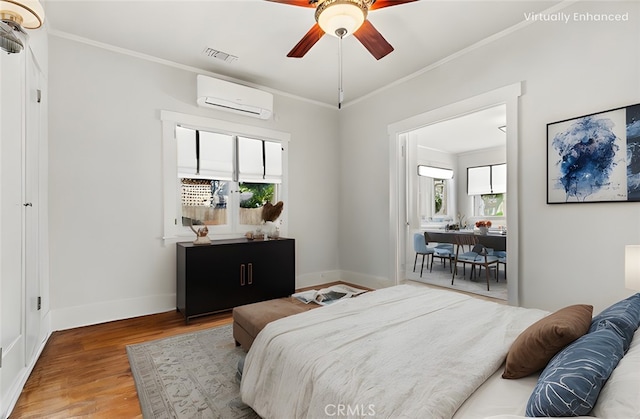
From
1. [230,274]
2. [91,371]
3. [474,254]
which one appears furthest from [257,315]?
[474,254]

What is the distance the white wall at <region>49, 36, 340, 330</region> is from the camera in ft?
9.85

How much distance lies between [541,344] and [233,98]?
371cm

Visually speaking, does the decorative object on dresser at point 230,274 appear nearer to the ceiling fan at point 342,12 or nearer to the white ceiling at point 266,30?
the white ceiling at point 266,30

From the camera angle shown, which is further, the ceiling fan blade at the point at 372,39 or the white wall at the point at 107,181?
the white wall at the point at 107,181

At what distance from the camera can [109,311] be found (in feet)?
10.6

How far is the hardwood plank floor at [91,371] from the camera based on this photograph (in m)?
1.80

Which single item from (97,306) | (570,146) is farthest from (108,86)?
(570,146)

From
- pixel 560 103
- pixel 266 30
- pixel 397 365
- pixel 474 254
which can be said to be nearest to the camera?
pixel 397 365

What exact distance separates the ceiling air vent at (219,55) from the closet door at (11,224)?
1.61 metres

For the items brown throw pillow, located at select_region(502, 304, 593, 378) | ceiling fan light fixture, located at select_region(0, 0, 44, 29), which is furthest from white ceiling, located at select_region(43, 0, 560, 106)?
brown throw pillow, located at select_region(502, 304, 593, 378)

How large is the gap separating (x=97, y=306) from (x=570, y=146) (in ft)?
15.3

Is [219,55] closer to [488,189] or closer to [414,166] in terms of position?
[414,166]

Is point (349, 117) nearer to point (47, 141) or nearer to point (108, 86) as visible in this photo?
point (108, 86)

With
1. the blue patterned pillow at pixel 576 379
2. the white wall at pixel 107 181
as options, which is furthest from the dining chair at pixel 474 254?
the white wall at pixel 107 181
